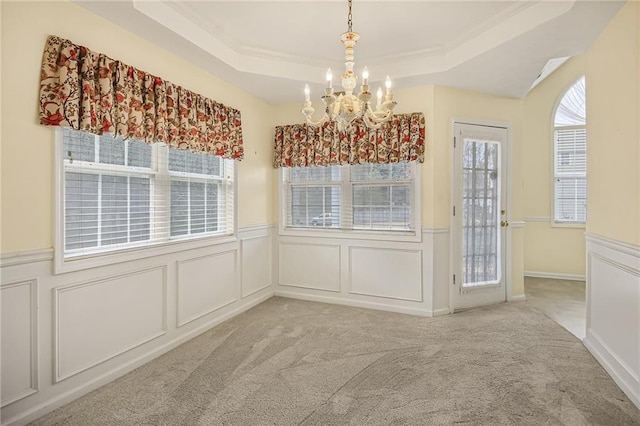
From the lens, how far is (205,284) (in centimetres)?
342

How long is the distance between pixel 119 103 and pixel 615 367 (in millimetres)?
3975

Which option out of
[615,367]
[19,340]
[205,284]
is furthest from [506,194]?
[19,340]

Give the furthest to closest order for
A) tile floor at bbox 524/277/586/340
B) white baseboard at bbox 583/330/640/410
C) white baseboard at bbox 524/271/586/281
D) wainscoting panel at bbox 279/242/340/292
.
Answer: white baseboard at bbox 524/271/586/281 → wainscoting panel at bbox 279/242/340/292 → tile floor at bbox 524/277/586/340 → white baseboard at bbox 583/330/640/410

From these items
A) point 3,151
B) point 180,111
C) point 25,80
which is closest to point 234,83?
point 180,111

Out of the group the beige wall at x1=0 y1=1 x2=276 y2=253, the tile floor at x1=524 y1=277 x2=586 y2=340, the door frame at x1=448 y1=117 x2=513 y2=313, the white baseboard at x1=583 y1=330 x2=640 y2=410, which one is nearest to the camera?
the beige wall at x1=0 y1=1 x2=276 y2=253

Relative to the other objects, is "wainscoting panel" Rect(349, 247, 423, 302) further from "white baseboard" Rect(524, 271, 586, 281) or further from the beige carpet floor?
"white baseboard" Rect(524, 271, 586, 281)

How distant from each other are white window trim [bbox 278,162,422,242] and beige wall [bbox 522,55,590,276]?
2.97 meters

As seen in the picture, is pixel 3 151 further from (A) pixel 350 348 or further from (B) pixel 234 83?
(A) pixel 350 348

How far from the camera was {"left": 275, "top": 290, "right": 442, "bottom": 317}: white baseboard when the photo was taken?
12.6ft

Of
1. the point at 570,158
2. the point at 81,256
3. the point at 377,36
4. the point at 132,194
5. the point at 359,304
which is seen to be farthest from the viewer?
the point at 570,158

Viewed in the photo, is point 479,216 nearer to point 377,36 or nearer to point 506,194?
Answer: point 506,194

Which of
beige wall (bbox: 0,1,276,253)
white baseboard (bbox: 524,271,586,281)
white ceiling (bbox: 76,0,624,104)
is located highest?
white ceiling (bbox: 76,0,624,104)

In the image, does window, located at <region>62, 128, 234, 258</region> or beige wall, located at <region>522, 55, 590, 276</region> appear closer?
window, located at <region>62, 128, 234, 258</region>

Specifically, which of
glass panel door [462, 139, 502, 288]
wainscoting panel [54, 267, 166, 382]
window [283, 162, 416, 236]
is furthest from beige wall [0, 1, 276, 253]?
glass panel door [462, 139, 502, 288]
